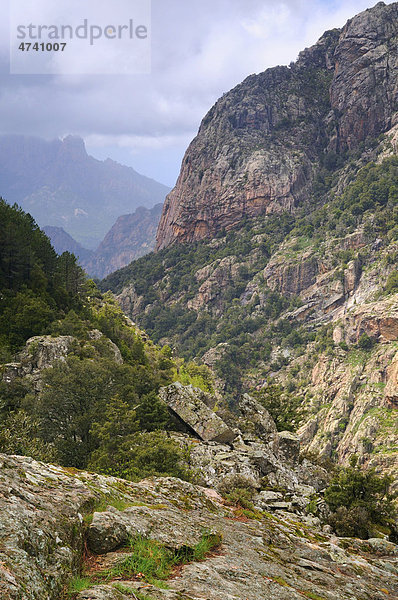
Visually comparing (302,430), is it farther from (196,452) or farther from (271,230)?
(271,230)

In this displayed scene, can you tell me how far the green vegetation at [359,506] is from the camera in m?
21.6

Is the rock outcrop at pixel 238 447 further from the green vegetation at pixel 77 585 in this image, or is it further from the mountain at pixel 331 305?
the green vegetation at pixel 77 585

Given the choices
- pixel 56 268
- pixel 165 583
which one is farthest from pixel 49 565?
pixel 56 268

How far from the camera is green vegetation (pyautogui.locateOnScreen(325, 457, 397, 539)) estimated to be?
2161 cm

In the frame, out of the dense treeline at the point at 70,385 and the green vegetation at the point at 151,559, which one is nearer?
the green vegetation at the point at 151,559

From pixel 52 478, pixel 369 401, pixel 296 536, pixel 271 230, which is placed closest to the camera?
pixel 52 478

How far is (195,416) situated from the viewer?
32094mm

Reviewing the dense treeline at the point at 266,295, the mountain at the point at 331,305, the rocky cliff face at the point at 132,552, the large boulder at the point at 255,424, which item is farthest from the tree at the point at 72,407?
Result: the dense treeline at the point at 266,295

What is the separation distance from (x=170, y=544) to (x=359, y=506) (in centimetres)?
1716

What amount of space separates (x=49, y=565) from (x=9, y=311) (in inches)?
1804

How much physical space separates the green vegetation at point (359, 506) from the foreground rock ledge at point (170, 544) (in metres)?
3.34

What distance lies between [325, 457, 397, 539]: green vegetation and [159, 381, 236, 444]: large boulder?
29.9 feet

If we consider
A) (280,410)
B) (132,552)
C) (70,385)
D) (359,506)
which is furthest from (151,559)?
(280,410)

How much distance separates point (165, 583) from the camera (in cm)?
800
